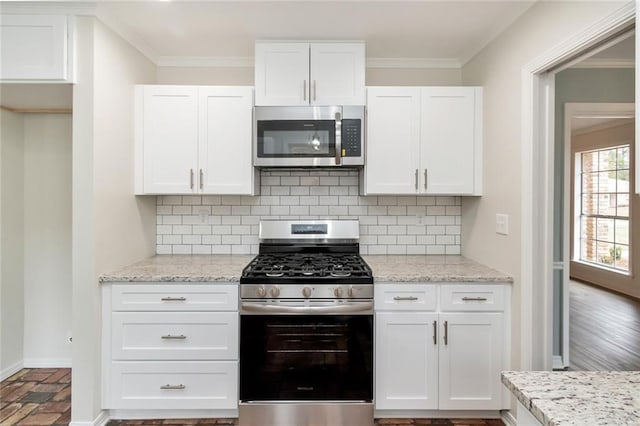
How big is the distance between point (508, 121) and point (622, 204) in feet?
15.2

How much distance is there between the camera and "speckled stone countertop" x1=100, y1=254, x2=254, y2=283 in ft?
7.36

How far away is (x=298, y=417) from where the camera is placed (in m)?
2.21

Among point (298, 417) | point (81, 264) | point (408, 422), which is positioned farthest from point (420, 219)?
point (81, 264)

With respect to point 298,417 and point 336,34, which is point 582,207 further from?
point 298,417

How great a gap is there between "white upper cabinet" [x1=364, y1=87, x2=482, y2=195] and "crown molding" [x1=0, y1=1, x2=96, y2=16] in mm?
1817

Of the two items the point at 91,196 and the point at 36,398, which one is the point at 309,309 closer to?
the point at 91,196

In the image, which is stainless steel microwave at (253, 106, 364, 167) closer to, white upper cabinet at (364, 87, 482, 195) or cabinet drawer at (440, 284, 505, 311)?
white upper cabinet at (364, 87, 482, 195)

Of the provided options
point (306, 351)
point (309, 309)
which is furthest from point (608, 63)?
point (306, 351)

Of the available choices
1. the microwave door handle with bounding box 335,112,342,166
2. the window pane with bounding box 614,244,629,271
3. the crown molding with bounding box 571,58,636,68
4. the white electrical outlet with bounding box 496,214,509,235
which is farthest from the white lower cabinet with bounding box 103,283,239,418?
the window pane with bounding box 614,244,629,271

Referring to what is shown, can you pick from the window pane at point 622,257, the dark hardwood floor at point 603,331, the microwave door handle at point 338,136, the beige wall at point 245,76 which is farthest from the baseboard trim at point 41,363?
the window pane at point 622,257

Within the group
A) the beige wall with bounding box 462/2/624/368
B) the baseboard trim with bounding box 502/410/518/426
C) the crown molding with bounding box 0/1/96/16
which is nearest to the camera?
the beige wall with bounding box 462/2/624/368

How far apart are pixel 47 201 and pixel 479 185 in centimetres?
327

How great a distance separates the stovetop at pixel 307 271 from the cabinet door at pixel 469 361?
1.95 ft

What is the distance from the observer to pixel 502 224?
7.78 ft
